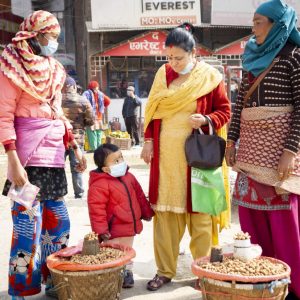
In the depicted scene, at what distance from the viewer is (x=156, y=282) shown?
3.84 metres

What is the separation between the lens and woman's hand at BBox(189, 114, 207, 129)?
3.61m

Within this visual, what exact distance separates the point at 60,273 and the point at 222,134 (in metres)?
1.69

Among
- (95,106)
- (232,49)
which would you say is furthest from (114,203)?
(232,49)

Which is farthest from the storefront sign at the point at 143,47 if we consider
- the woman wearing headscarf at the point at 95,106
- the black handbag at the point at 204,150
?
the black handbag at the point at 204,150

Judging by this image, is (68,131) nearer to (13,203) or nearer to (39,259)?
(13,203)

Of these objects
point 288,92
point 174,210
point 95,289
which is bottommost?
point 95,289

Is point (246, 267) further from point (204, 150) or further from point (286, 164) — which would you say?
point (204, 150)

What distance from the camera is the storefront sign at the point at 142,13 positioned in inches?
734

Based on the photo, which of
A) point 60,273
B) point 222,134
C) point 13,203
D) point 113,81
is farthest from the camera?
point 113,81

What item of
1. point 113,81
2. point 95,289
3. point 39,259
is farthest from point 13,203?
point 113,81

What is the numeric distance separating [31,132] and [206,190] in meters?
1.25

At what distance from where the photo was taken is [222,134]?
13.6 ft

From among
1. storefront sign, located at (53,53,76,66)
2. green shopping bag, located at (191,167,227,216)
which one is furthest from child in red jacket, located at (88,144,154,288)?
storefront sign, located at (53,53,76,66)

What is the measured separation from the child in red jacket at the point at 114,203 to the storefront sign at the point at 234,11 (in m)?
16.2
